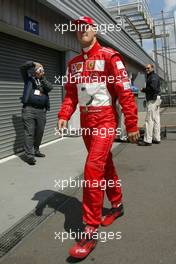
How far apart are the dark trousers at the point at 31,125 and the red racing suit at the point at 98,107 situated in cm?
308

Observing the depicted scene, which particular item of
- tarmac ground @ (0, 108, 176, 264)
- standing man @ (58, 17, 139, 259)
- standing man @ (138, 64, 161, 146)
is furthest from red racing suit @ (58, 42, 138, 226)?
standing man @ (138, 64, 161, 146)

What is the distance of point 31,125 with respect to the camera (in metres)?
6.66

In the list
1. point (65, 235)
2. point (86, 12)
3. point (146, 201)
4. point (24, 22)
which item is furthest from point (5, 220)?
point (86, 12)

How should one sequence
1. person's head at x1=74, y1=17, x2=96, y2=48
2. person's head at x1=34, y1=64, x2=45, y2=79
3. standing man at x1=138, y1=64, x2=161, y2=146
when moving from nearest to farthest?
person's head at x1=74, y1=17, x2=96, y2=48 → person's head at x1=34, y1=64, x2=45, y2=79 → standing man at x1=138, y1=64, x2=161, y2=146

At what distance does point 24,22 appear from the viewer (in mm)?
7234

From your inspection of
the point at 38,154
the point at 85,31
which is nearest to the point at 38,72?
the point at 38,154

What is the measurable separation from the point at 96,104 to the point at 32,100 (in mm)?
3311

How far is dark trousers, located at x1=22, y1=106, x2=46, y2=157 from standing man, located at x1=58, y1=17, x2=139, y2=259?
307 centimetres

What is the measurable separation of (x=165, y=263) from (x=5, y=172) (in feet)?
12.3

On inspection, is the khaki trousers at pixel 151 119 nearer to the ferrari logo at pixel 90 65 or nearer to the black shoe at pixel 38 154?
the black shoe at pixel 38 154

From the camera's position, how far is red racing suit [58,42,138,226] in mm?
3318

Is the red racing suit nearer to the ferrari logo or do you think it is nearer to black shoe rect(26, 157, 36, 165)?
the ferrari logo

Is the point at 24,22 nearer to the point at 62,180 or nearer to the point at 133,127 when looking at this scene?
the point at 62,180

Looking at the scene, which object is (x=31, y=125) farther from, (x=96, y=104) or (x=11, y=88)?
(x=96, y=104)
